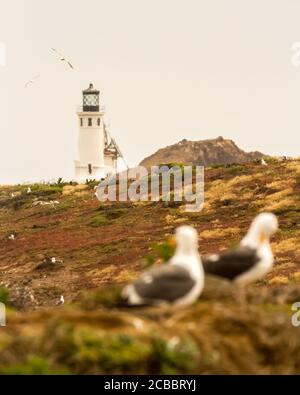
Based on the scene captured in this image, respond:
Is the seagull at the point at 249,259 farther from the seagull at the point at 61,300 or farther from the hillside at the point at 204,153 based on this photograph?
the hillside at the point at 204,153

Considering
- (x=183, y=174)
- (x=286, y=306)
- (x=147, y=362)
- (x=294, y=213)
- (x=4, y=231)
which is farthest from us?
(x=183, y=174)

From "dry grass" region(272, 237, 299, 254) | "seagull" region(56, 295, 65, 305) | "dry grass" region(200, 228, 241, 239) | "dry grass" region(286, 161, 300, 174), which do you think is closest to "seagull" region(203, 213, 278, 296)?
"seagull" region(56, 295, 65, 305)

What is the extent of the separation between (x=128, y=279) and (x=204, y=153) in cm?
9198

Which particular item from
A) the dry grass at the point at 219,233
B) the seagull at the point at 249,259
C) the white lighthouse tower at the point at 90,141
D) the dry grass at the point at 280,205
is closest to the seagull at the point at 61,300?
the dry grass at the point at 219,233

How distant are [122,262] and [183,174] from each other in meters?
32.1

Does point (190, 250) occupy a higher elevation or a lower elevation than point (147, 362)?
higher

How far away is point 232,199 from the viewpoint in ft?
252

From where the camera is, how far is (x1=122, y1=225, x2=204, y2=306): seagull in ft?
48.9

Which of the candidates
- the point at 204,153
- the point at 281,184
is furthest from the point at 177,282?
the point at 204,153

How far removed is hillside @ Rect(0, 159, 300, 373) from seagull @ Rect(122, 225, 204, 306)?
0.26m

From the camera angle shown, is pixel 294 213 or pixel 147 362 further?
pixel 294 213

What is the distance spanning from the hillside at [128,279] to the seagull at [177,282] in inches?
10.1

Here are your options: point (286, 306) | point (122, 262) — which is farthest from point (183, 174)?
point (286, 306)
